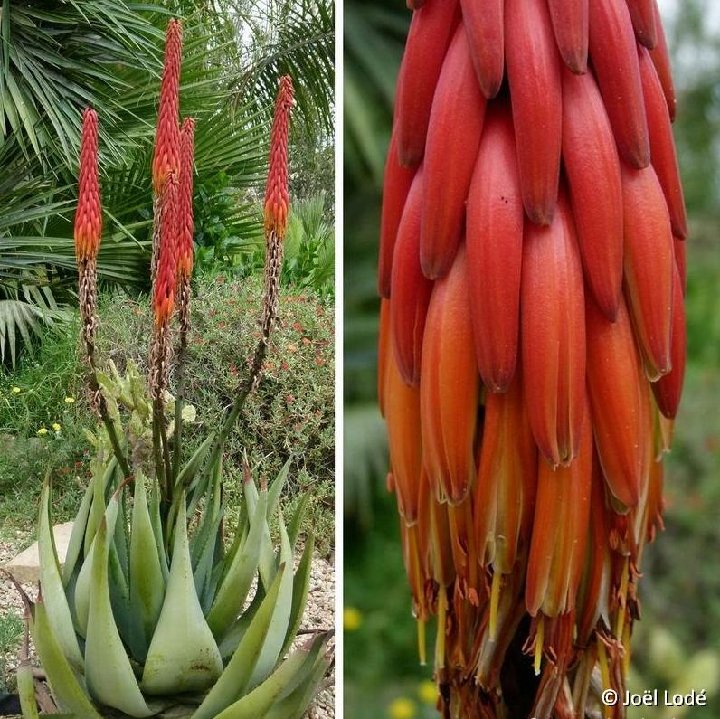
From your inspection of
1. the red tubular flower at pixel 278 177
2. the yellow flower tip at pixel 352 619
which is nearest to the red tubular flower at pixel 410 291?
the red tubular flower at pixel 278 177

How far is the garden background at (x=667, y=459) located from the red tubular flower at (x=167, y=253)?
1.36ft

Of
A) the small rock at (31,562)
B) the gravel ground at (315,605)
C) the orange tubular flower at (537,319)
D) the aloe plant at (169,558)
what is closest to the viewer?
the orange tubular flower at (537,319)

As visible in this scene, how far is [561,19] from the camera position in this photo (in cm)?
149

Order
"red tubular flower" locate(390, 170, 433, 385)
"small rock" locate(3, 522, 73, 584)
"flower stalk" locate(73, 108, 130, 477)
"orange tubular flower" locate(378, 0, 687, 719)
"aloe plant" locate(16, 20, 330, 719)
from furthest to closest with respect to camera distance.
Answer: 1. "small rock" locate(3, 522, 73, 584)
2. "flower stalk" locate(73, 108, 130, 477)
3. "aloe plant" locate(16, 20, 330, 719)
4. "red tubular flower" locate(390, 170, 433, 385)
5. "orange tubular flower" locate(378, 0, 687, 719)

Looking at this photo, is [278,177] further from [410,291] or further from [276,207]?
[410,291]

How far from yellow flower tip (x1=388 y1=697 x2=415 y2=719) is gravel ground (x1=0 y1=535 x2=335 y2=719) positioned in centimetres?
20

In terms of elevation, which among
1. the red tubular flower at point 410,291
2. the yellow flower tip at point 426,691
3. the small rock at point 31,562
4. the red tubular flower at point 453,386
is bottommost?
the yellow flower tip at point 426,691

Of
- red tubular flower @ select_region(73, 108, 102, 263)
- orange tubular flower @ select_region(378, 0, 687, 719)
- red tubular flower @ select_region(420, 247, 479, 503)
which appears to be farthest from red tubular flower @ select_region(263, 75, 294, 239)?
red tubular flower @ select_region(420, 247, 479, 503)

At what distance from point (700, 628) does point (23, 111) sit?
2138 millimetres

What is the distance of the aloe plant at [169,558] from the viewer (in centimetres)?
212

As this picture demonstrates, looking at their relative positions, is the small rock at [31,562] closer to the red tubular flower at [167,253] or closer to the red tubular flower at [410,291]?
the red tubular flower at [167,253]

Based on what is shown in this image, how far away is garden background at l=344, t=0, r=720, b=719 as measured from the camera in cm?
216

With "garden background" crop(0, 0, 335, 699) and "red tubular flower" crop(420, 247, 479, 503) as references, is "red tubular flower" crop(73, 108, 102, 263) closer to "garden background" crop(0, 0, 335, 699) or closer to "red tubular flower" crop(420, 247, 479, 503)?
"garden background" crop(0, 0, 335, 699)

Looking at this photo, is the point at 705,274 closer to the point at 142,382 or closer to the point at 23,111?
the point at 142,382
